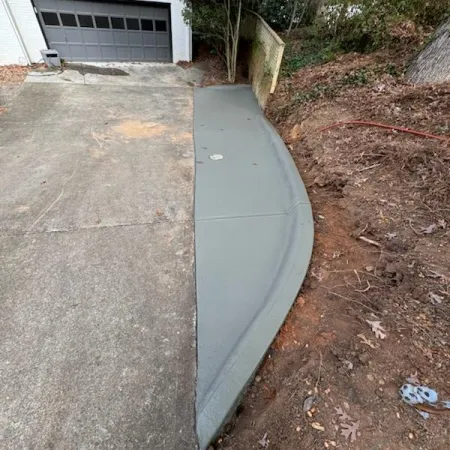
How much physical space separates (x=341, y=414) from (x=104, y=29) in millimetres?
8949

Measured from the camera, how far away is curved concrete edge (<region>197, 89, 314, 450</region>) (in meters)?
1.49

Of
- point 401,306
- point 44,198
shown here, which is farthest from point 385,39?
point 44,198

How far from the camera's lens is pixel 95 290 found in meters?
2.13

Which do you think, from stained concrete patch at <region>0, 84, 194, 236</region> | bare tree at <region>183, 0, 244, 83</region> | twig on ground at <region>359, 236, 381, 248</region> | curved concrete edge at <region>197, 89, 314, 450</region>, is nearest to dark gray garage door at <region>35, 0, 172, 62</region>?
bare tree at <region>183, 0, 244, 83</region>

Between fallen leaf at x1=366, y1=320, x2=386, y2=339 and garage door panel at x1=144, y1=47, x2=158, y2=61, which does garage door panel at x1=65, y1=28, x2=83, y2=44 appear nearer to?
garage door panel at x1=144, y1=47, x2=158, y2=61

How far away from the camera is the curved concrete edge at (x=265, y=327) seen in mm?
1487

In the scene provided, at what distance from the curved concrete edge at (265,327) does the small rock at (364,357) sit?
1.62 feet

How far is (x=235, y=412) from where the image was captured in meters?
1.50

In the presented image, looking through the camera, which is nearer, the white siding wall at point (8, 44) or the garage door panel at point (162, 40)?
the white siding wall at point (8, 44)

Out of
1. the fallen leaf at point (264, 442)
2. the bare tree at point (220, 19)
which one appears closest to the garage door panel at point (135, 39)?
the bare tree at point (220, 19)

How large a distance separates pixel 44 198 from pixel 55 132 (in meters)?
1.82

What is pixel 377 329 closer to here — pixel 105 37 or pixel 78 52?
pixel 105 37

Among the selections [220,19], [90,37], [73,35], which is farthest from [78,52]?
[220,19]

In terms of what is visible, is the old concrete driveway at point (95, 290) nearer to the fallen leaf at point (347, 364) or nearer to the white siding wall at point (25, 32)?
the fallen leaf at point (347, 364)
